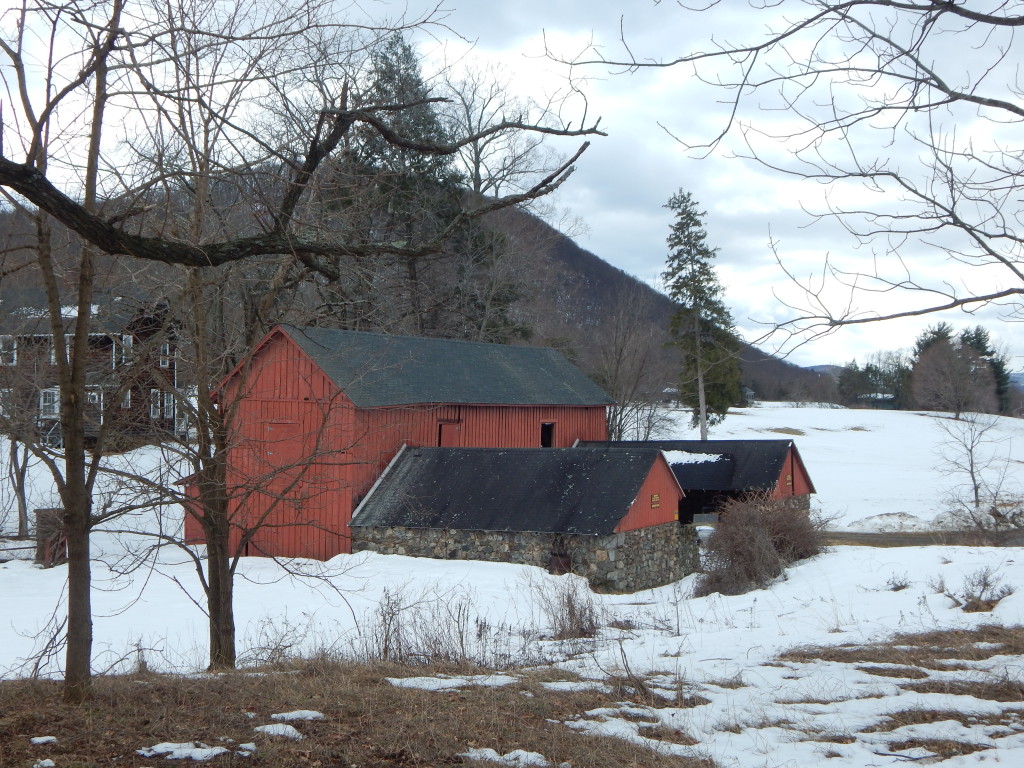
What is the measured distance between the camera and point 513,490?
70.0 feet

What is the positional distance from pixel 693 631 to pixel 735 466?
16463mm

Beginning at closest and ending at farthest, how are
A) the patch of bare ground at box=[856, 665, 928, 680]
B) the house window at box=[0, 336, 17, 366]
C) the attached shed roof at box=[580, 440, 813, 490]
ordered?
the patch of bare ground at box=[856, 665, 928, 680]
the house window at box=[0, 336, 17, 366]
the attached shed roof at box=[580, 440, 813, 490]

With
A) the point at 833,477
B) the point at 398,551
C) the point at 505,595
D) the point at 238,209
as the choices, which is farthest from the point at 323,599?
the point at 833,477

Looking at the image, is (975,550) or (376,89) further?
(975,550)

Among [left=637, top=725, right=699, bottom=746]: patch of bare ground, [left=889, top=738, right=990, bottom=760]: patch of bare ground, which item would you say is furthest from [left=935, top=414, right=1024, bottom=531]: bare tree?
[left=637, top=725, right=699, bottom=746]: patch of bare ground

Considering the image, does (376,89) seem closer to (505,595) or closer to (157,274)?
(157,274)

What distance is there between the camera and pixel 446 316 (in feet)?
131

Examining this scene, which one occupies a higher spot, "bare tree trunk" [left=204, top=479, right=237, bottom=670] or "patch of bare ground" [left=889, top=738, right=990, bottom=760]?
"bare tree trunk" [left=204, top=479, right=237, bottom=670]

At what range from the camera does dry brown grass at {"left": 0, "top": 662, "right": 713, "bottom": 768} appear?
14.7 feet

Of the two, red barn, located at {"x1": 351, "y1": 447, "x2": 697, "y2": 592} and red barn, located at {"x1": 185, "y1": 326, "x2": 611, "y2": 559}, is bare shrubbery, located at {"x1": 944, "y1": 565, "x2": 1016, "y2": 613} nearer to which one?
red barn, located at {"x1": 351, "y1": 447, "x2": 697, "y2": 592}

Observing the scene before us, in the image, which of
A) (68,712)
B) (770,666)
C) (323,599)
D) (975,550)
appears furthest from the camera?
(323,599)

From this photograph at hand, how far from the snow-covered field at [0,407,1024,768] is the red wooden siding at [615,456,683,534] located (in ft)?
6.26

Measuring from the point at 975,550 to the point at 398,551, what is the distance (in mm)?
12963

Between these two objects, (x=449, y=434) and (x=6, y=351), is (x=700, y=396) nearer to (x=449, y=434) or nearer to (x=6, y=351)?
→ (x=449, y=434)
